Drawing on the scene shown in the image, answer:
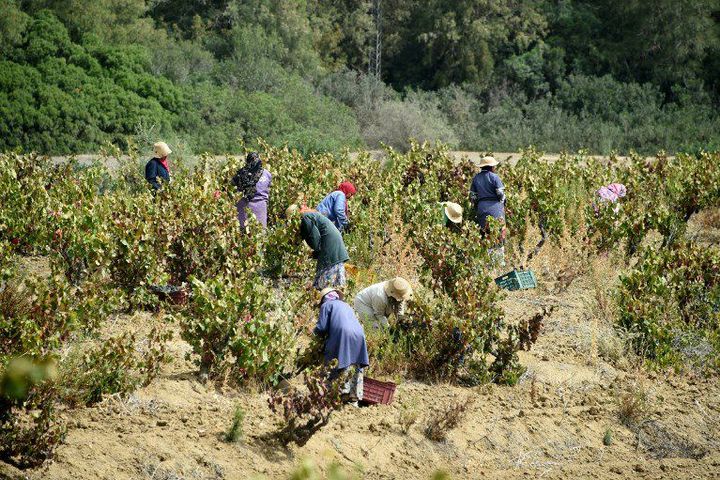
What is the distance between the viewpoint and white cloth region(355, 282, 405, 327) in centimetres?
831

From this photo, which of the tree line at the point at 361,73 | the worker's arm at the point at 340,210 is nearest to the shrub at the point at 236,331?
the worker's arm at the point at 340,210

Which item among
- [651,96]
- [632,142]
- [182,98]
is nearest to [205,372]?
[182,98]

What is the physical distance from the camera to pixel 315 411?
6.66 meters

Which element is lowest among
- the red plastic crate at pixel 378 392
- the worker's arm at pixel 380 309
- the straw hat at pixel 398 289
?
the red plastic crate at pixel 378 392

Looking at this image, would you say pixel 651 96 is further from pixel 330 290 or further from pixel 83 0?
pixel 330 290

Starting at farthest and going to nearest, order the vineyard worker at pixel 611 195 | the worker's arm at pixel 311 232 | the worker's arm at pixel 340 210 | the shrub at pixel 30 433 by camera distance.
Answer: the vineyard worker at pixel 611 195, the worker's arm at pixel 340 210, the worker's arm at pixel 311 232, the shrub at pixel 30 433

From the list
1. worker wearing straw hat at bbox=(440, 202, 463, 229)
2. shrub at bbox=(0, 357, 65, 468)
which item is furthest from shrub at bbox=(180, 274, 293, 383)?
worker wearing straw hat at bbox=(440, 202, 463, 229)

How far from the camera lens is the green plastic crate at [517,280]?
10.1m

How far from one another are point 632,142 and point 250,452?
2577cm

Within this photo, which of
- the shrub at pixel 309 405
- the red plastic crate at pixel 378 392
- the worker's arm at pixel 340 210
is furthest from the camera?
the worker's arm at pixel 340 210

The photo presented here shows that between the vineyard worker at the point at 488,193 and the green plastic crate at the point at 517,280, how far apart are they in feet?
3.35

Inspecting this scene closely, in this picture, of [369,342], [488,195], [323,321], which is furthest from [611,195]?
[323,321]

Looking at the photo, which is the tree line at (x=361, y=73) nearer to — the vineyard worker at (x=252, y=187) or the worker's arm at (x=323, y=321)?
the vineyard worker at (x=252, y=187)

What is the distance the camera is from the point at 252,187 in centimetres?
1040
